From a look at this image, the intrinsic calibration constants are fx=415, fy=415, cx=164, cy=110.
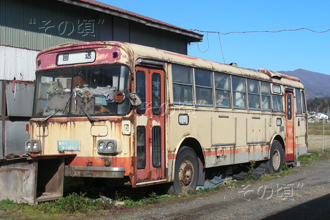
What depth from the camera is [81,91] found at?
8227mm

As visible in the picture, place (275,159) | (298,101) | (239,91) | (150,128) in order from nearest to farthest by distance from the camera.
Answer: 1. (150,128)
2. (239,91)
3. (275,159)
4. (298,101)

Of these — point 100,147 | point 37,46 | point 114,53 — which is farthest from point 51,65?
point 37,46

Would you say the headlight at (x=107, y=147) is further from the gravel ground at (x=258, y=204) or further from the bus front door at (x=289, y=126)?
the bus front door at (x=289, y=126)

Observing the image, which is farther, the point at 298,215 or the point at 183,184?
the point at 183,184

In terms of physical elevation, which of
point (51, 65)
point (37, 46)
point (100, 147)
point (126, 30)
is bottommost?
point (100, 147)

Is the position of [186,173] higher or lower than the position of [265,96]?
lower

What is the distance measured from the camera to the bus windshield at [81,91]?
796 centimetres

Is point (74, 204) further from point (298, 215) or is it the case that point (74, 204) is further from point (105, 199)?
point (298, 215)

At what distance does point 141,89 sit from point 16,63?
6.67 metres

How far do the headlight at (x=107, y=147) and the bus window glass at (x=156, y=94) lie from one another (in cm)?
126

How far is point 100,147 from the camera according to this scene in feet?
25.7

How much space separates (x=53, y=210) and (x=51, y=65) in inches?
123

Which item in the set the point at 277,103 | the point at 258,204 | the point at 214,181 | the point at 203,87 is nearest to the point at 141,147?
the point at 258,204

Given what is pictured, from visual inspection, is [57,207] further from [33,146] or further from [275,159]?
[275,159]
